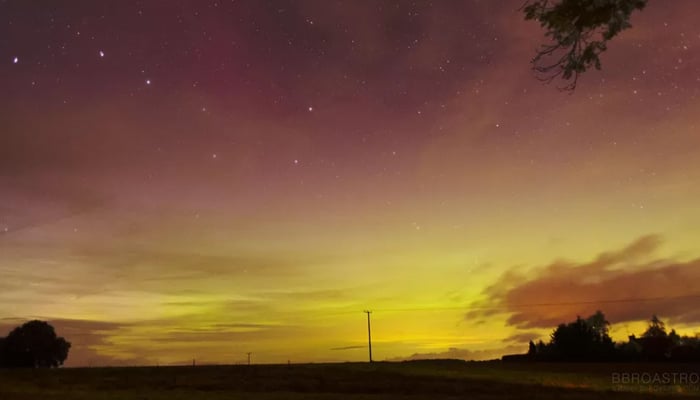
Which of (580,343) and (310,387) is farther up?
(580,343)

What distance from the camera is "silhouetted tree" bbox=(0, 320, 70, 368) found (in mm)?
104500

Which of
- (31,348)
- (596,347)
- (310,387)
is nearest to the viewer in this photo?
(310,387)

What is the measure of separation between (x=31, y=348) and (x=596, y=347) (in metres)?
93.9

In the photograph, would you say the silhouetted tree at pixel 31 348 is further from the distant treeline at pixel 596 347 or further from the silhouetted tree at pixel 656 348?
the silhouetted tree at pixel 656 348

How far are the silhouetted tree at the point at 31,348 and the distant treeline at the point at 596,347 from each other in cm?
7945

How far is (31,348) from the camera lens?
10531 cm

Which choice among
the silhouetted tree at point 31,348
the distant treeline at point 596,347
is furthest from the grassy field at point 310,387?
the silhouetted tree at point 31,348

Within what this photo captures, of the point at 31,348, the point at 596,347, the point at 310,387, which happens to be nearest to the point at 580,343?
the point at 596,347

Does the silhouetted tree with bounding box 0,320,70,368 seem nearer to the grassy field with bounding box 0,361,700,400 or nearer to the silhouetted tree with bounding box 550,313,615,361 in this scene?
the grassy field with bounding box 0,361,700,400

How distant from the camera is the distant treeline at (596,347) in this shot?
306 feet

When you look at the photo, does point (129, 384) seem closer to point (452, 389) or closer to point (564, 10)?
point (452, 389)

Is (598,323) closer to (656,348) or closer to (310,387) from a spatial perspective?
(656,348)

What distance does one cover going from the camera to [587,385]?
167 ft

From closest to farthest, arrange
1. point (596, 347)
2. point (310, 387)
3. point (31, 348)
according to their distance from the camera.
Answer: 1. point (310, 387)
2. point (596, 347)
3. point (31, 348)
